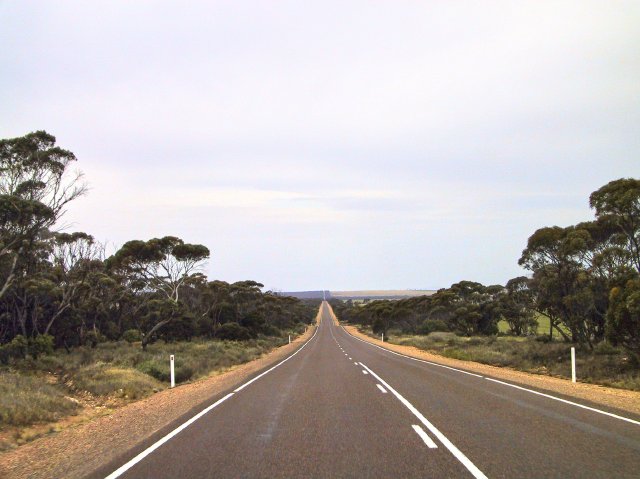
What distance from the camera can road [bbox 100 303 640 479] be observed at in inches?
262

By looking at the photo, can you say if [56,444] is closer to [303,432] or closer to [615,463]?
[303,432]

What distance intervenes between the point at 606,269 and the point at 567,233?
4.98 m

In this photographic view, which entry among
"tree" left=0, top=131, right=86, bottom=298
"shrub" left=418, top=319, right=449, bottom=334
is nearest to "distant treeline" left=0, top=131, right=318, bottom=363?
"tree" left=0, top=131, right=86, bottom=298

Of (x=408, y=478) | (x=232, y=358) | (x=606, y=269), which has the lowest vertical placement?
(x=232, y=358)

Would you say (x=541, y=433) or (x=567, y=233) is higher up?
(x=567, y=233)

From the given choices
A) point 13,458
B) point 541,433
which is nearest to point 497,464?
point 541,433

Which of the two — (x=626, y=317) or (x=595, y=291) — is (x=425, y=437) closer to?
(x=626, y=317)

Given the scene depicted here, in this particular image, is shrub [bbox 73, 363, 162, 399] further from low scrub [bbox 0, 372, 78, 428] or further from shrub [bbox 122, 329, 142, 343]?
shrub [bbox 122, 329, 142, 343]

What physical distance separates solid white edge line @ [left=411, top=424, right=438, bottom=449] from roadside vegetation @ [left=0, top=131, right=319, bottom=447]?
8.11 m

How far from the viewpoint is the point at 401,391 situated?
1526cm

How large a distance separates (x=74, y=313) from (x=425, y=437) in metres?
37.5

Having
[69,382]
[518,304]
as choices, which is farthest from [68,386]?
[518,304]

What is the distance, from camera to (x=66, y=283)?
132ft

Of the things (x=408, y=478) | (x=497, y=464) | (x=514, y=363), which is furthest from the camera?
(x=514, y=363)
